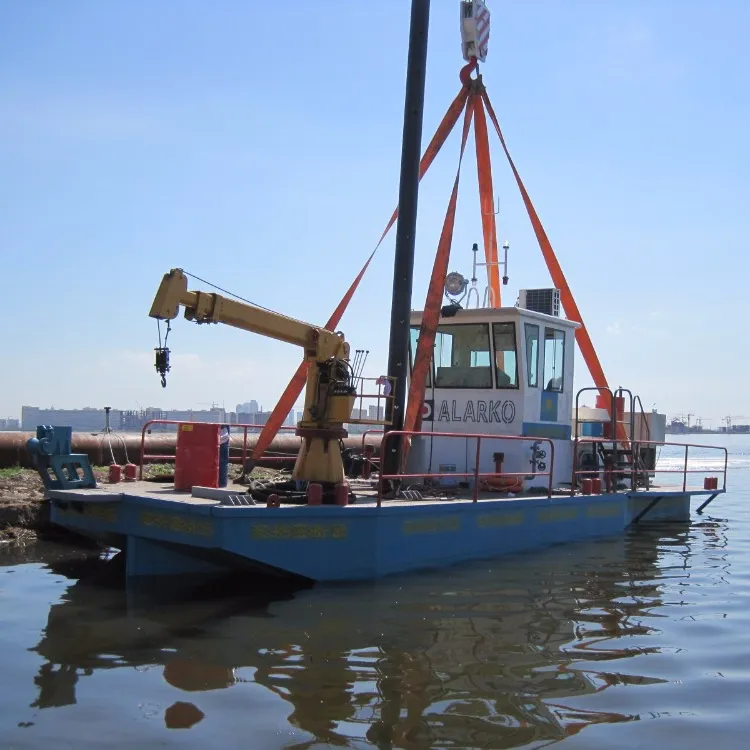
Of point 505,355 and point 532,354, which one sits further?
point 532,354

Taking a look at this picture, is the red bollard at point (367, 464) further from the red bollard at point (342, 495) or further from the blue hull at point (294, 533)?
the red bollard at point (342, 495)

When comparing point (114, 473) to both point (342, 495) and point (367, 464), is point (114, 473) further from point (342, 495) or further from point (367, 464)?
point (367, 464)

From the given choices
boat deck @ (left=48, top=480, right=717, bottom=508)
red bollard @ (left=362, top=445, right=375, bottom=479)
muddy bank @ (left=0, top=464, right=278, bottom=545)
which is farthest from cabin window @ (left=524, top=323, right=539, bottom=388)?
muddy bank @ (left=0, top=464, right=278, bottom=545)

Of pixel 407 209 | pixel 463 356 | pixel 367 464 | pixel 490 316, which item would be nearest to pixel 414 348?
pixel 463 356

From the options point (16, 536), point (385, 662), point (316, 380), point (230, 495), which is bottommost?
point (385, 662)

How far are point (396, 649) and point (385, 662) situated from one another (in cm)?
38

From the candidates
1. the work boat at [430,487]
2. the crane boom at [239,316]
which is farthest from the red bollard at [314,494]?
the crane boom at [239,316]

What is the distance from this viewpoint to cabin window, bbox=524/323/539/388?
12.7m

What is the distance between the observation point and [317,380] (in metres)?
9.87

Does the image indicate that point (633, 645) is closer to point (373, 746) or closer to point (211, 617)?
point (373, 746)

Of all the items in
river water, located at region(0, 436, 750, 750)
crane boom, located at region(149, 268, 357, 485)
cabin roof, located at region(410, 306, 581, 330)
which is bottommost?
river water, located at region(0, 436, 750, 750)

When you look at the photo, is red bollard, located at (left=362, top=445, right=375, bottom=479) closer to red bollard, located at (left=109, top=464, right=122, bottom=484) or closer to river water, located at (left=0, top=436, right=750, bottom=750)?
river water, located at (left=0, top=436, right=750, bottom=750)

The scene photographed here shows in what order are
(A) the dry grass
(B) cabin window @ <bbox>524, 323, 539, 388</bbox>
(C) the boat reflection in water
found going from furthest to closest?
(B) cabin window @ <bbox>524, 323, 539, 388</bbox>
(A) the dry grass
(C) the boat reflection in water

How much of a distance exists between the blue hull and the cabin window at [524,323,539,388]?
7.69ft
